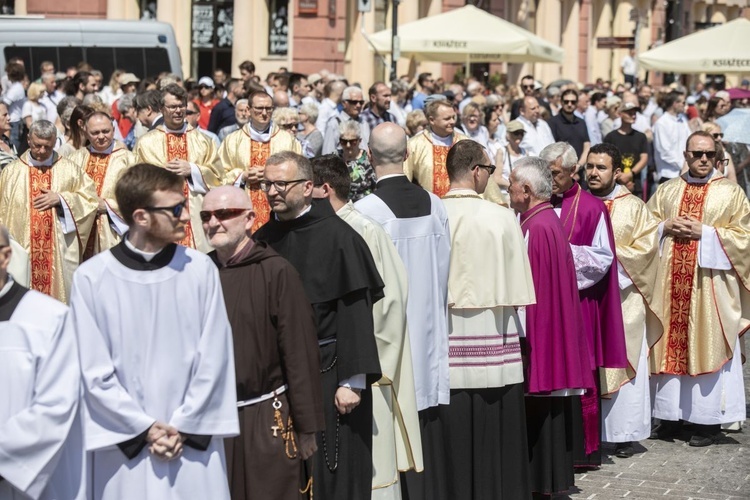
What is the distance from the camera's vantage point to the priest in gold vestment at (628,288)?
345 inches

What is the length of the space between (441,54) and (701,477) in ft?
53.3

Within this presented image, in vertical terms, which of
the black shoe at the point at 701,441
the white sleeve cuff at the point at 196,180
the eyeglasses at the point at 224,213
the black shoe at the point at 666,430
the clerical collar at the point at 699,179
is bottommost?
the black shoe at the point at 666,430

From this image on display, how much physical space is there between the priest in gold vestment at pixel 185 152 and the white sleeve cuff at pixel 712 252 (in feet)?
11.7

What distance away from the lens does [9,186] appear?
31.6 feet

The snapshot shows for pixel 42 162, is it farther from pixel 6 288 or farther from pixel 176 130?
pixel 6 288

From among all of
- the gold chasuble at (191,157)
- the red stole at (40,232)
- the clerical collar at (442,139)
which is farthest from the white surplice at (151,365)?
the clerical collar at (442,139)

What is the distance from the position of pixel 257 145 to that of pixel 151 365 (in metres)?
6.41

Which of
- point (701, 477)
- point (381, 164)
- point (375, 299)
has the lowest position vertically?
point (701, 477)

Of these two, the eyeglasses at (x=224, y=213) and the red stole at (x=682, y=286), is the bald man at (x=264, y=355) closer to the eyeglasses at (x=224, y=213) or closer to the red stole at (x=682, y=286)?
the eyeglasses at (x=224, y=213)

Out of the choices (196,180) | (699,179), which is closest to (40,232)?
(196,180)

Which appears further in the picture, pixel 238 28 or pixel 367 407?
pixel 238 28

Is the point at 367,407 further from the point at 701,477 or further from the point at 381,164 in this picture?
the point at 701,477

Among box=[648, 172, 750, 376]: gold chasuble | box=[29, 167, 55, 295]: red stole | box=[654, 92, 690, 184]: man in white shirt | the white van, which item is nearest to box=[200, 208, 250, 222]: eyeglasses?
box=[29, 167, 55, 295]: red stole

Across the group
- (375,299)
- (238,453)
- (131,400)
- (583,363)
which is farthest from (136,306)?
(583,363)
